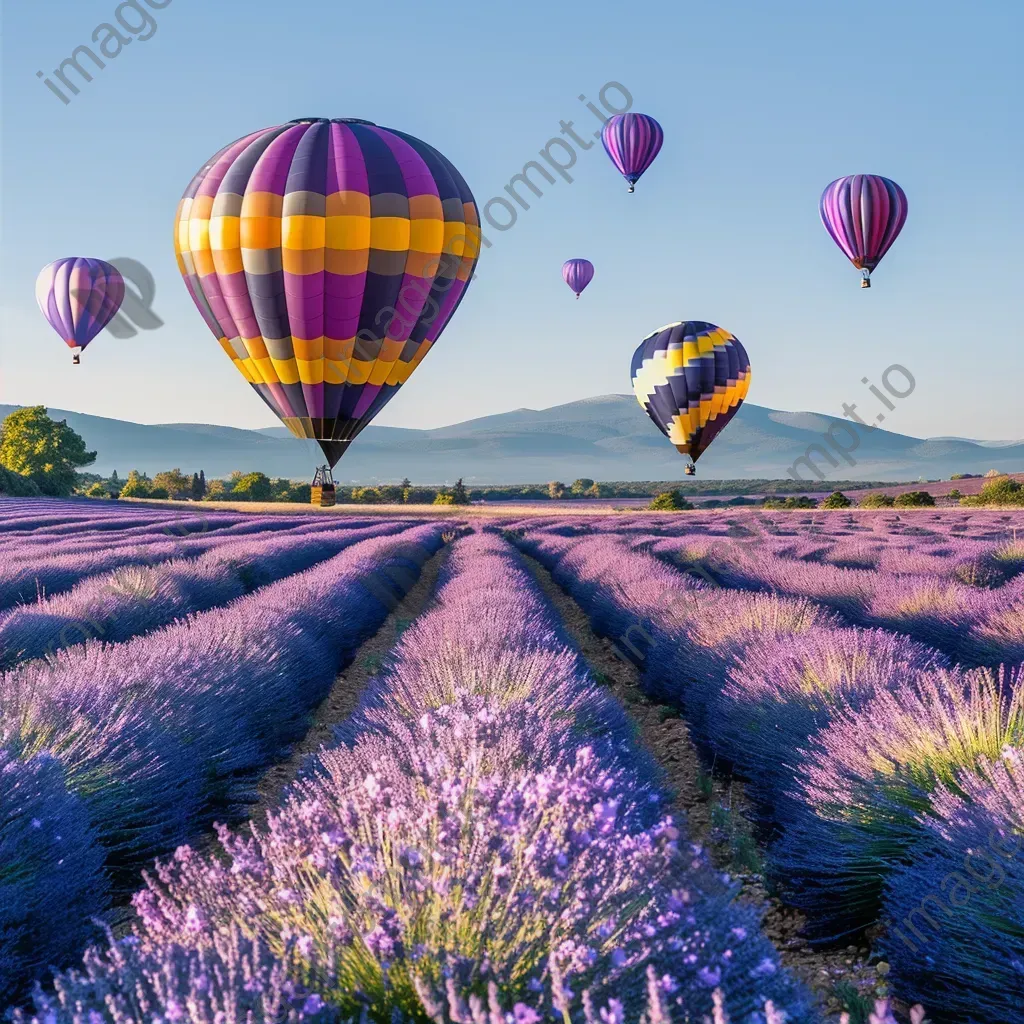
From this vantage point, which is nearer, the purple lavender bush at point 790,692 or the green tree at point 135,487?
the purple lavender bush at point 790,692

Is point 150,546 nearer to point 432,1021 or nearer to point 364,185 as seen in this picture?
point 364,185

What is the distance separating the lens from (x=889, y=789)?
3.17 m

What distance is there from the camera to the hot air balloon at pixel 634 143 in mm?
23078

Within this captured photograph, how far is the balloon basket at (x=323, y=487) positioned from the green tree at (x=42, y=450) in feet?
148

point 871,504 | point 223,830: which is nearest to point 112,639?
point 223,830

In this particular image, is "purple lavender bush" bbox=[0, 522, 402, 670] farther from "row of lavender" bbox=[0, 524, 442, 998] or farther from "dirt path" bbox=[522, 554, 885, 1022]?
"dirt path" bbox=[522, 554, 885, 1022]

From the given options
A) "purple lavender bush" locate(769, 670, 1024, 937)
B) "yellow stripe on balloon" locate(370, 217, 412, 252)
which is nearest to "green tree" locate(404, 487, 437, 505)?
"yellow stripe on balloon" locate(370, 217, 412, 252)

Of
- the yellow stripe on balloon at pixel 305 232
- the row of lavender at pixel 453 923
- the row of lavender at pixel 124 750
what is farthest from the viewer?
the yellow stripe on balloon at pixel 305 232

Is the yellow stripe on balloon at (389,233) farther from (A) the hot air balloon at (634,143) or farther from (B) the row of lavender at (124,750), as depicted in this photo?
(A) the hot air balloon at (634,143)

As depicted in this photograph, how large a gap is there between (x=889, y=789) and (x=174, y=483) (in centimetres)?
6311

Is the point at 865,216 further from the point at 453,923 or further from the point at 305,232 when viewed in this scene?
the point at 453,923

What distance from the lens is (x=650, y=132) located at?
75.6 feet

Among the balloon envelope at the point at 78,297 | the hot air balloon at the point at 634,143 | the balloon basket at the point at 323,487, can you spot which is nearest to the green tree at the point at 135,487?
the balloon envelope at the point at 78,297

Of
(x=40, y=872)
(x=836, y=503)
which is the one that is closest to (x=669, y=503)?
(x=836, y=503)
